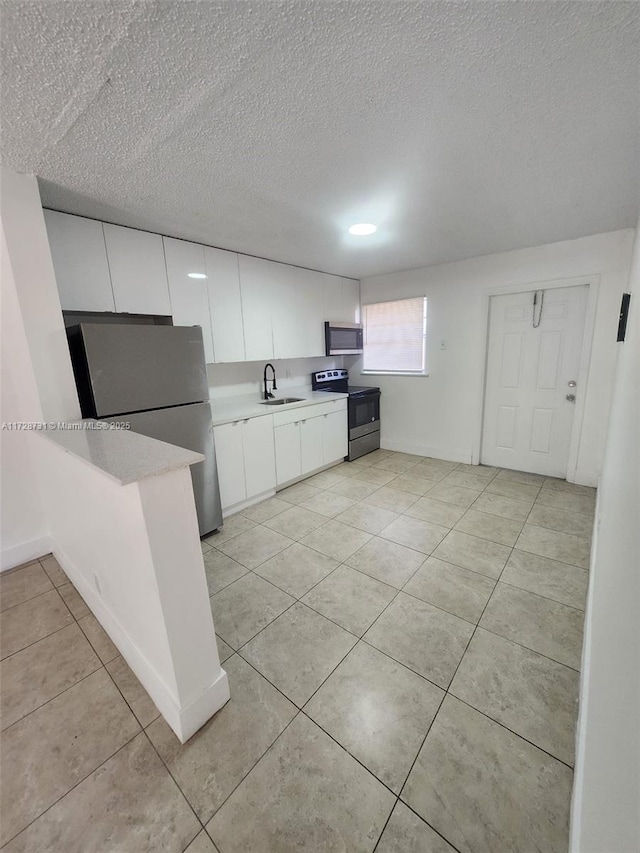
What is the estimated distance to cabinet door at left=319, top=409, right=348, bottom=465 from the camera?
156 inches

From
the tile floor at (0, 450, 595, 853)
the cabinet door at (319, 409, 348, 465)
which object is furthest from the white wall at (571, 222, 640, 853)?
the cabinet door at (319, 409, 348, 465)

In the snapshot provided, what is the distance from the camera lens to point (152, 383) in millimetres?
2244

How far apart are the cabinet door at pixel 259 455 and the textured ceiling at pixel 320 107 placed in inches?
65.9

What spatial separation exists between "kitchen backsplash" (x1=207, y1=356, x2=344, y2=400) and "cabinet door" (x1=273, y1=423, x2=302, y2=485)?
0.72 m

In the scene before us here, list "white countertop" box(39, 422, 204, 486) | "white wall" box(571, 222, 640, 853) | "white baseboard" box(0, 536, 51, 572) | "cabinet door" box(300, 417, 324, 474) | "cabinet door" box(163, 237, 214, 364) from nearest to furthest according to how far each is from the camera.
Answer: "white wall" box(571, 222, 640, 853) → "white countertop" box(39, 422, 204, 486) → "white baseboard" box(0, 536, 51, 572) → "cabinet door" box(163, 237, 214, 364) → "cabinet door" box(300, 417, 324, 474)

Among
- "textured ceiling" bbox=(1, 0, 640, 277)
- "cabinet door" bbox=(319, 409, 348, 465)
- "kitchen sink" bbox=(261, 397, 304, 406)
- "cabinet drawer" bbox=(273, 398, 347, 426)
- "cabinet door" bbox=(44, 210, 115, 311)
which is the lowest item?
"cabinet door" bbox=(319, 409, 348, 465)

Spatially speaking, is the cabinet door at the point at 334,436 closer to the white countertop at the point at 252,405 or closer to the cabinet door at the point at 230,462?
the white countertop at the point at 252,405

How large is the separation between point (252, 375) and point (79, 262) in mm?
1890

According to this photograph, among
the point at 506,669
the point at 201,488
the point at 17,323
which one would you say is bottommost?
the point at 506,669

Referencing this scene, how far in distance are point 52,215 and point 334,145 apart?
72.7 inches

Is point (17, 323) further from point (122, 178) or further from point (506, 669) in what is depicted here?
point (506, 669)

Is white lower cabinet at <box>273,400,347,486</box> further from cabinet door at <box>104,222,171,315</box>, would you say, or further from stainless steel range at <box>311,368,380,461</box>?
cabinet door at <box>104,222,171,315</box>

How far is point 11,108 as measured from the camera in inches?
49.7

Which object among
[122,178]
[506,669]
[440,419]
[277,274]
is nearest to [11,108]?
[122,178]
